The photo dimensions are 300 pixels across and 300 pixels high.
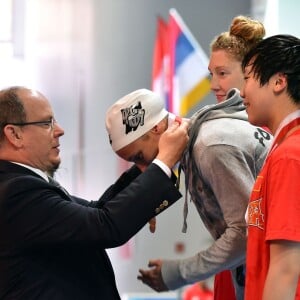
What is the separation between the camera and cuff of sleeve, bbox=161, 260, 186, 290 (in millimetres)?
2465

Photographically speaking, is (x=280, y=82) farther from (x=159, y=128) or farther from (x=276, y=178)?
(x=159, y=128)

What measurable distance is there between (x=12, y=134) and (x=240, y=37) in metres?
0.74

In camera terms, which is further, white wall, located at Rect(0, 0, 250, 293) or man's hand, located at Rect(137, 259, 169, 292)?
white wall, located at Rect(0, 0, 250, 293)

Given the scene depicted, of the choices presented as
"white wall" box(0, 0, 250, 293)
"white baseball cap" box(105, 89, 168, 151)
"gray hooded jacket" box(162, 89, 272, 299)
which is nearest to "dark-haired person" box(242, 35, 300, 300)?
"gray hooded jacket" box(162, 89, 272, 299)

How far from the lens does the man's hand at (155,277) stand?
2.53 meters

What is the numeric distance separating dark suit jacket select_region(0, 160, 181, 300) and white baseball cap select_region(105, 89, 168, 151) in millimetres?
224

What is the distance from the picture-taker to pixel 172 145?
2336 millimetres

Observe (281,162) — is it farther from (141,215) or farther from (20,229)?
(20,229)

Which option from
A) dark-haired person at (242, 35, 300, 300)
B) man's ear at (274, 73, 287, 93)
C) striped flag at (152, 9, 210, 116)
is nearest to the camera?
dark-haired person at (242, 35, 300, 300)

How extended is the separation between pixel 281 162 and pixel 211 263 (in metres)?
0.63

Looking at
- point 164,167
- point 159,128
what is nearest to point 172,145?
point 164,167

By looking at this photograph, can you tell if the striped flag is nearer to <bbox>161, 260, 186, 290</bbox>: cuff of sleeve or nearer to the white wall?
the white wall

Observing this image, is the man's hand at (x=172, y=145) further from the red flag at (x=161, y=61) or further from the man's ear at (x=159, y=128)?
the red flag at (x=161, y=61)

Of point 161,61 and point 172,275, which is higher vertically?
point 172,275
